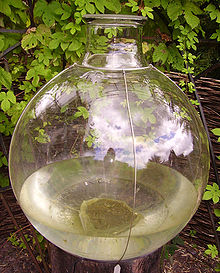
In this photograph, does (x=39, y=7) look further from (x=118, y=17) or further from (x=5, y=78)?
(x=118, y=17)

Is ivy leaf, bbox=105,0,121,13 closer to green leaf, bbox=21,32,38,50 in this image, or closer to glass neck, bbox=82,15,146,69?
green leaf, bbox=21,32,38,50

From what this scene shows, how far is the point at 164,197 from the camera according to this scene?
3.39ft

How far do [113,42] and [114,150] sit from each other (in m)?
0.33

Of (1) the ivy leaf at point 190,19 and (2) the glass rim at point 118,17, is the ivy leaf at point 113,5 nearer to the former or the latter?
(1) the ivy leaf at point 190,19

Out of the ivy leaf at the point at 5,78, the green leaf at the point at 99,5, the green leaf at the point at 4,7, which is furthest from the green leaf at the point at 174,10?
the ivy leaf at the point at 5,78

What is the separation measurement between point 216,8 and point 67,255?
4.34 feet

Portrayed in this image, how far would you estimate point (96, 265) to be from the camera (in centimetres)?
110

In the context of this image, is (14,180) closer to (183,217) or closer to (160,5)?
(183,217)

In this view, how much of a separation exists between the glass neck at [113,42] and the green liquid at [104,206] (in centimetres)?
34

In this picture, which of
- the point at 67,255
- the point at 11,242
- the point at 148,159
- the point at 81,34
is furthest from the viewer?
the point at 11,242

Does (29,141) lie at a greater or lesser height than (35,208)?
greater

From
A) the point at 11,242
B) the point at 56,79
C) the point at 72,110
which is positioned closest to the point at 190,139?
the point at 72,110

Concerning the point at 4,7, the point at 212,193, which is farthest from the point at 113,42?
the point at 212,193

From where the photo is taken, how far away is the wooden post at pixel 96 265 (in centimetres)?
110
